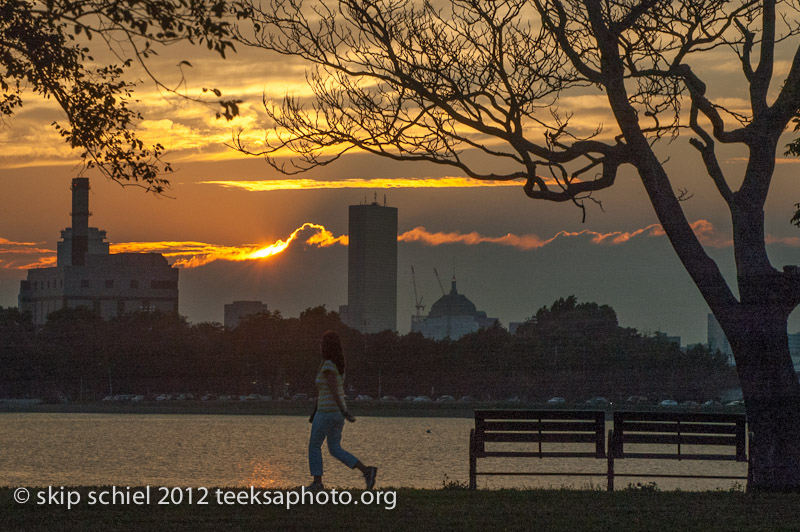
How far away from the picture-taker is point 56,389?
5738 inches

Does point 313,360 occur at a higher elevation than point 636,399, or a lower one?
higher

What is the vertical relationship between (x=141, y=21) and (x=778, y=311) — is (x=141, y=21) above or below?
above

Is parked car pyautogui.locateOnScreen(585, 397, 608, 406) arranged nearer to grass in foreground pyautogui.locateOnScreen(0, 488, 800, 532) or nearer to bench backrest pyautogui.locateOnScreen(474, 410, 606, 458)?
bench backrest pyautogui.locateOnScreen(474, 410, 606, 458)

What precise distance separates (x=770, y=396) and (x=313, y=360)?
127m

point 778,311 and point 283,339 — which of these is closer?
point 778,311

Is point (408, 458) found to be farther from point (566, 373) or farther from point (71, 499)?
point (566, 373)

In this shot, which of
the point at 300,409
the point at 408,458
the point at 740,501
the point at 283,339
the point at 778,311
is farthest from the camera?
the point at 283,339

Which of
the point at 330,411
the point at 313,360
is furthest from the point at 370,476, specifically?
the point at 313,360

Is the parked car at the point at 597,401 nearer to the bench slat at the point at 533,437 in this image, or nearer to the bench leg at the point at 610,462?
the bench slat at the point at 533,437

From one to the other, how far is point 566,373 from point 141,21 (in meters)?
141

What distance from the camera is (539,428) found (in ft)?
56.5

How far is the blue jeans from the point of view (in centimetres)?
1480

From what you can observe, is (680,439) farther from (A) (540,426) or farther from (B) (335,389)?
(B) (335,389)

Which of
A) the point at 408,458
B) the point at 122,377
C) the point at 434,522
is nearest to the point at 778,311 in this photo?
the point at 434,522
